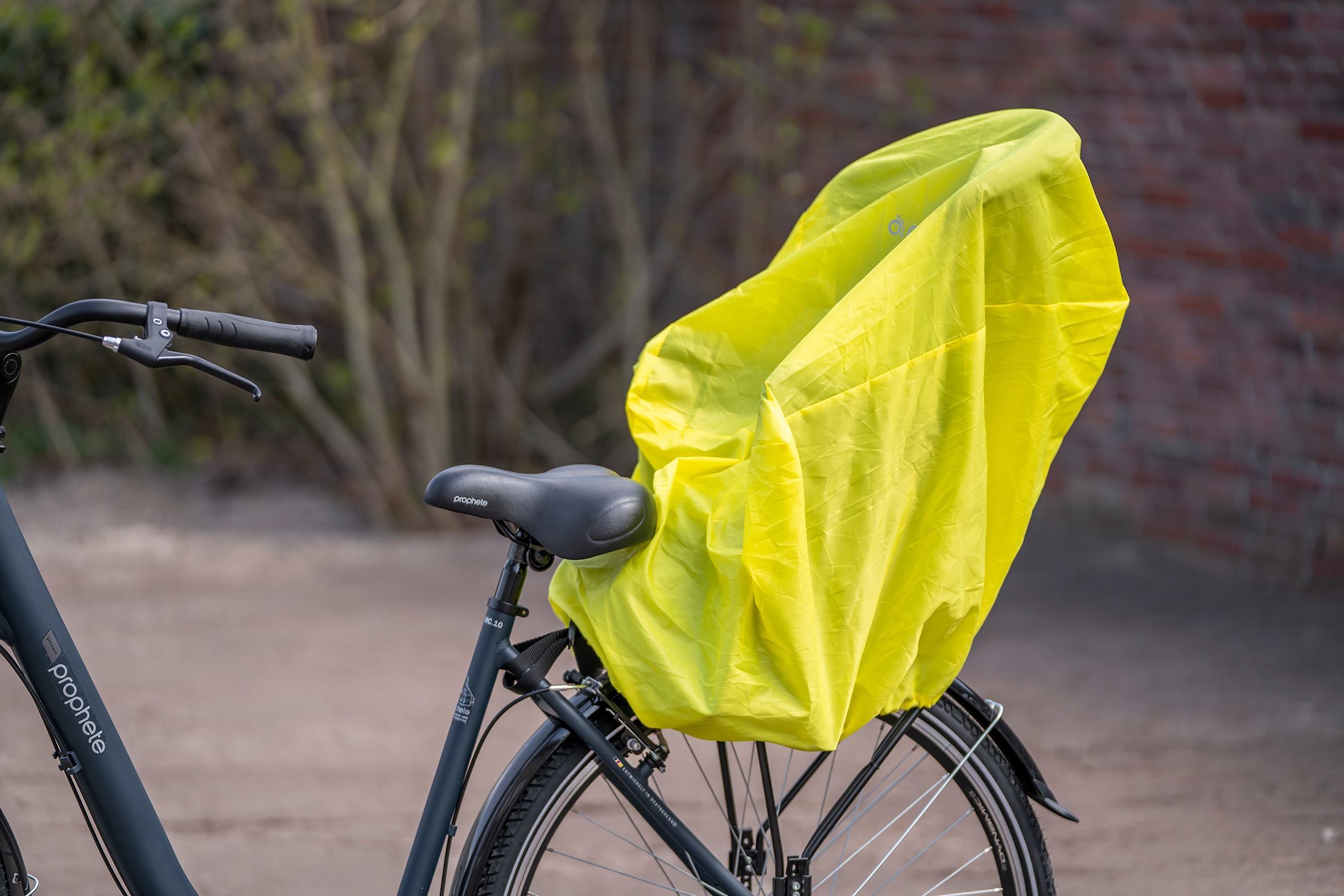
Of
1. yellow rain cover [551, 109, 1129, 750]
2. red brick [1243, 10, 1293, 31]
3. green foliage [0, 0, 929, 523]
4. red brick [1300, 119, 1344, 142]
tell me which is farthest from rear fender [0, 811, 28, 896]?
red brick [1243, 10, 1293, 31]

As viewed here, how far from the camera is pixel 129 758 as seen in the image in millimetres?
2037

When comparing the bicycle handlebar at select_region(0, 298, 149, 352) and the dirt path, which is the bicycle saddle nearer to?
the bicycle handlebar at select_region(0, 298, 149, 352)

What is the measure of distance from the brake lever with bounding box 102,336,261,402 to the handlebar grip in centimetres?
4

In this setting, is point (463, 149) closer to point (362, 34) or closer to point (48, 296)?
point (362, 34)

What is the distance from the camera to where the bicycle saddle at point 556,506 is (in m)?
1.97

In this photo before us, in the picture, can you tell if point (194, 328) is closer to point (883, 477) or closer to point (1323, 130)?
point (883, 477)

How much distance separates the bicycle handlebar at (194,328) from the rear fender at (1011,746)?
46.0 inches

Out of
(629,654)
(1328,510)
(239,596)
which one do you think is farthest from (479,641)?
(1328,510)

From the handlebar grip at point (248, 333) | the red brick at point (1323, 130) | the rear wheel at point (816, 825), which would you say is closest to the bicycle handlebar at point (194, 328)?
the handlebar grip at point (248, 333)

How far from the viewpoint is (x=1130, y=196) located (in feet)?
16.4

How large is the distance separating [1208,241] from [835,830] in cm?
328

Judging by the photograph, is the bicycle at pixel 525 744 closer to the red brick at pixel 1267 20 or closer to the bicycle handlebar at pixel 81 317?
the bicycle handlebar at pixel 81 317

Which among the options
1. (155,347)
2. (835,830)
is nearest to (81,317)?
(155,347)

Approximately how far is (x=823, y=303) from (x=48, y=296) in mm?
4879
